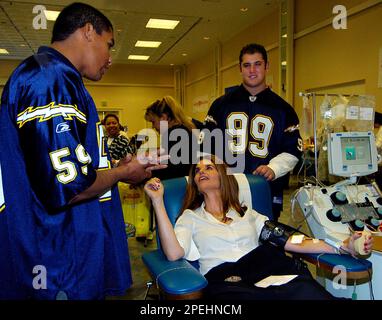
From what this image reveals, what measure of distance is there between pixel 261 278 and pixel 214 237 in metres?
0.29

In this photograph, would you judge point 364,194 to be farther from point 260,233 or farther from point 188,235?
point 188,235

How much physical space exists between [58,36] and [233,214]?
1225 millimetres

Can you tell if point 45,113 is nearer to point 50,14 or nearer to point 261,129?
point 261,129

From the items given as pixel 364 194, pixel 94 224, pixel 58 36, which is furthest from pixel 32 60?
pixel 364 194

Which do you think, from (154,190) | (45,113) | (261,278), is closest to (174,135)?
(154,190)

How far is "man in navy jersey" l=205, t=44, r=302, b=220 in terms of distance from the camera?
2203 mm

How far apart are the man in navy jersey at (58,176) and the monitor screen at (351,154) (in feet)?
3.96

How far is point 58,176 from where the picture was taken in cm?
91

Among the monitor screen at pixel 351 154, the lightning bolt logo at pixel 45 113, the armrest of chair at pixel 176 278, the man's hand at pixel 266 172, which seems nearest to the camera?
the lightning bolt logo at pixel 45 113

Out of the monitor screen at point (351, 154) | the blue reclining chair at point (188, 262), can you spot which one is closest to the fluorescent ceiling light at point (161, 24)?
the blue reclining chair at point (188, 262)

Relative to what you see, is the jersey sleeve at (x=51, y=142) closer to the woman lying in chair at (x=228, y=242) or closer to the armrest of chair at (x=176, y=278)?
the armrest of chair at (x=176, y=278)

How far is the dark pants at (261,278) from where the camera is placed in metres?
1.38

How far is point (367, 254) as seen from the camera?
152 centimetres

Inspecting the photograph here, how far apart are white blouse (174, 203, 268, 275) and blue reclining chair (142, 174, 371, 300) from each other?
79mm
